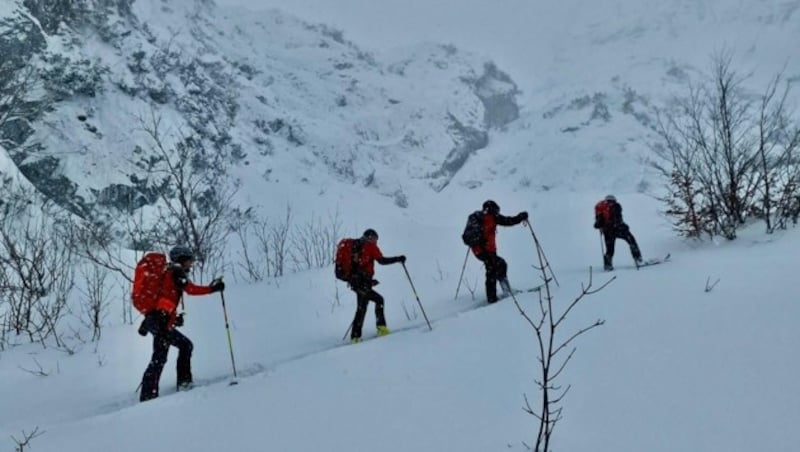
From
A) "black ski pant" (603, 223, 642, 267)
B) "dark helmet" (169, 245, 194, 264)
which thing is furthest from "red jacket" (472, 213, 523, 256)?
"dark helmet" (169, 245, 194, 264)

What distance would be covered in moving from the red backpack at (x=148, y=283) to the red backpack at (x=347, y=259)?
266 centimetres

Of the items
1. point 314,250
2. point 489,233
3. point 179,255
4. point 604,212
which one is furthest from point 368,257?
point 314,250

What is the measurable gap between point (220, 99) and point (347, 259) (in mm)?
72507

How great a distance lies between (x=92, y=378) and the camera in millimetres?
7871

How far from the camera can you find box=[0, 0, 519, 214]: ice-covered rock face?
3862 cm

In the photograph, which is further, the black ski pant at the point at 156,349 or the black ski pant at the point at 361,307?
the black ski pant at the point at 361,307

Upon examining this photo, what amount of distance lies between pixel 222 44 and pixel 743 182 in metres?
106

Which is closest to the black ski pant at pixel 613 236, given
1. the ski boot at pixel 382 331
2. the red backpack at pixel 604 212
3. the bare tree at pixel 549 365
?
the red backpack at pixel 604 212

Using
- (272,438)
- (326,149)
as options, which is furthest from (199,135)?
(272,438)

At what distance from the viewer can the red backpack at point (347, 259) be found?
321 inches

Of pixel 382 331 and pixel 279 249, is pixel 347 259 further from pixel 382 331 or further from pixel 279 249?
pixel 279 249

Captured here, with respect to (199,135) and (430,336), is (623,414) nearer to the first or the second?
(430,336)

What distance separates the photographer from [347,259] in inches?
321

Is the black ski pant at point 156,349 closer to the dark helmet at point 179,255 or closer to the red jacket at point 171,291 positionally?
the red jacket at point 171,291
